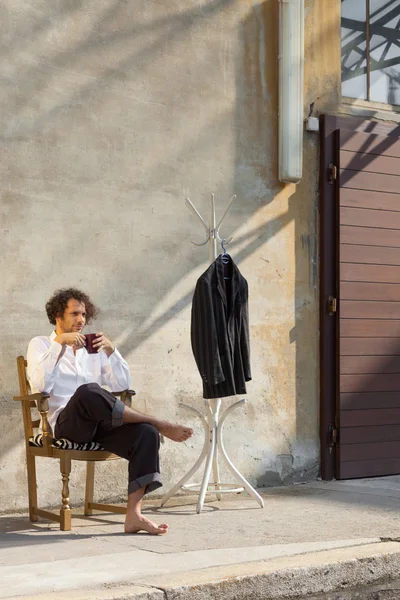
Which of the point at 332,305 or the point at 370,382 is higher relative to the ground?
the point at 332,305

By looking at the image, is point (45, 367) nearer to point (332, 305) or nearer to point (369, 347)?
point (332, 305)

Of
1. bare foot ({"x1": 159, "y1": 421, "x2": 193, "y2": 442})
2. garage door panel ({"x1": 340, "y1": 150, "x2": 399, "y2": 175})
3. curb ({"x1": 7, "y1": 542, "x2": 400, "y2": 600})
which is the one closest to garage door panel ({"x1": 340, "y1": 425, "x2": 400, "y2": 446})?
garage door panel ({"x1": 340, "y1": 150, "x2": 399, "y2": 175})

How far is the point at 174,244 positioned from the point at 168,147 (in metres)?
0.62

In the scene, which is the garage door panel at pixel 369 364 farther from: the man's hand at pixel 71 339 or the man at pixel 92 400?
the man's hand at pixel 71 339

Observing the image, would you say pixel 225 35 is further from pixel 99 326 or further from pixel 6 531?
pixel 6 531

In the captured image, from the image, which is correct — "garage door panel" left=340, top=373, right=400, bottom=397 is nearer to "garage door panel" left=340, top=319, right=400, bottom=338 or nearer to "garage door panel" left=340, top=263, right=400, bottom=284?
"garage door panel" left=340, top=319, right=400, bottom=338

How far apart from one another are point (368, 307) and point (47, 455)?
2819 millimetres

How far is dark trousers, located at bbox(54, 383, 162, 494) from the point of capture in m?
4.71

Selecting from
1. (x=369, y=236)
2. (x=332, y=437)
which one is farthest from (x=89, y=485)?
(x=369, y=236)

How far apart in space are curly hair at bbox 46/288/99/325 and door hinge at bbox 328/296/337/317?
197 centimetres

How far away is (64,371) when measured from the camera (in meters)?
5.10

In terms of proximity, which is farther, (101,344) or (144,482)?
(101,344)

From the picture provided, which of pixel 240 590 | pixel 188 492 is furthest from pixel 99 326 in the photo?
pixel 240 590

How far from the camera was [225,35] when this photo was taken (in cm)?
643
